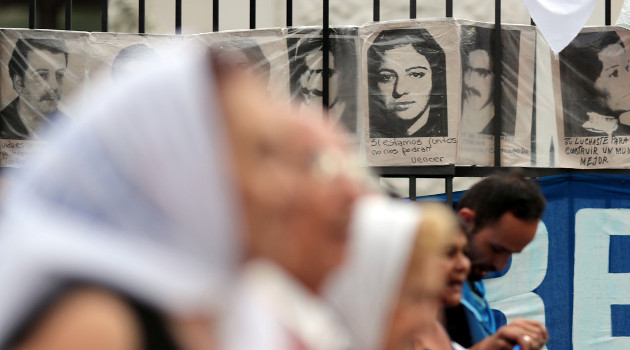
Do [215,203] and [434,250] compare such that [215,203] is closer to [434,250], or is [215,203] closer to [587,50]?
[434,250]

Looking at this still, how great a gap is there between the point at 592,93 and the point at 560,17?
1.64 feet

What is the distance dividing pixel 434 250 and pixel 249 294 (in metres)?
0.24

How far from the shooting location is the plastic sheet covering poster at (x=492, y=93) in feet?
Answer: 15.0

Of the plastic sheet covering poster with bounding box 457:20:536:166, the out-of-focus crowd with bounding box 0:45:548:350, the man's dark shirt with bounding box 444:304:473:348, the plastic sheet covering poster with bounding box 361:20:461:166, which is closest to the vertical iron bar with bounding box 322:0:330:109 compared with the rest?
the plastic sheet covering poster with bounding box 361:20:461:166

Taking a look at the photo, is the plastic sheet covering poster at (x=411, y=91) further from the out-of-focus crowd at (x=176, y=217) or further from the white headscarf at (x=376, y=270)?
the out-of-focus crowd at (x=176, y=217)

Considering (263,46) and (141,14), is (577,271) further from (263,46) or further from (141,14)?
(141,14)

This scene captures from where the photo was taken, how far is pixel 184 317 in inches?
24.0

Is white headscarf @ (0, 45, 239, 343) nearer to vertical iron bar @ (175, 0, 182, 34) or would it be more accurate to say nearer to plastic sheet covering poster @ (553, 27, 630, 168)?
vertical iron bar @ (175, 0, 182, 34)

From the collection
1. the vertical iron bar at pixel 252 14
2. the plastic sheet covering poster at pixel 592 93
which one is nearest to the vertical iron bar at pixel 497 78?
the plastic sheet covering poster at pixel 592 93

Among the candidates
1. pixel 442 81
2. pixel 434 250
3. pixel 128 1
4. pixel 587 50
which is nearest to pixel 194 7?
pixel 128 1

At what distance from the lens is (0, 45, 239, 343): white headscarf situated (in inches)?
23.3

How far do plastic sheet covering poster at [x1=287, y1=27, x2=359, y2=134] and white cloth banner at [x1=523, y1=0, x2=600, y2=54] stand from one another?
2.88 ft

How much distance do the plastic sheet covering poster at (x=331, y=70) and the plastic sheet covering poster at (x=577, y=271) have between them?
1.07 meters

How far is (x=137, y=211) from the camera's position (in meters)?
0.60
